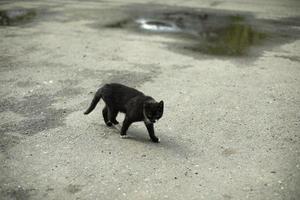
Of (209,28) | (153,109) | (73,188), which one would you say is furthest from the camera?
(209,28)

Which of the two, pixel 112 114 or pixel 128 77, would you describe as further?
pixel 128 77

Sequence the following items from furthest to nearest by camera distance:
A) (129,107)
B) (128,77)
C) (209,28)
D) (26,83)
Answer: (209,28), (128,77), (26,83), (129,107)

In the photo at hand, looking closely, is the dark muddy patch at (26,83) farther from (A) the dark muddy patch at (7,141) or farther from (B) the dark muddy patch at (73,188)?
(B) the dark muddy patch at (73,188)

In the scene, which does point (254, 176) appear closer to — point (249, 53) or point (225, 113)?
point (225, 113)

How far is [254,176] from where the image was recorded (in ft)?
17.5

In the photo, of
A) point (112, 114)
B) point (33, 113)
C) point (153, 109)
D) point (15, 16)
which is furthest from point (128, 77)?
point (15, 16)

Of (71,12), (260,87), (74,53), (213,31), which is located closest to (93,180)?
(260,87)

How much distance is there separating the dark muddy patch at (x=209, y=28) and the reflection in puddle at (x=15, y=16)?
9.76 ft

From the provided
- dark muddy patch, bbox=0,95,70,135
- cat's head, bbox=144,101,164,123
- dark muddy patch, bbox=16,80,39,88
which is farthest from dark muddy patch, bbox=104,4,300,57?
cat's head, bbox=144,101,164,123

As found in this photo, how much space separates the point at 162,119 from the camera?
23.0 ft

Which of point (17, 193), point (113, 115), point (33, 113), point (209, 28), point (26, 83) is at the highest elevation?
point (209, 28)

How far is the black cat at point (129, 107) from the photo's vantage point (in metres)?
5.77

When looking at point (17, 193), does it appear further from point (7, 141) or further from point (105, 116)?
point (105, 116)

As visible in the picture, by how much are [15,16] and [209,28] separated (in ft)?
22.5
